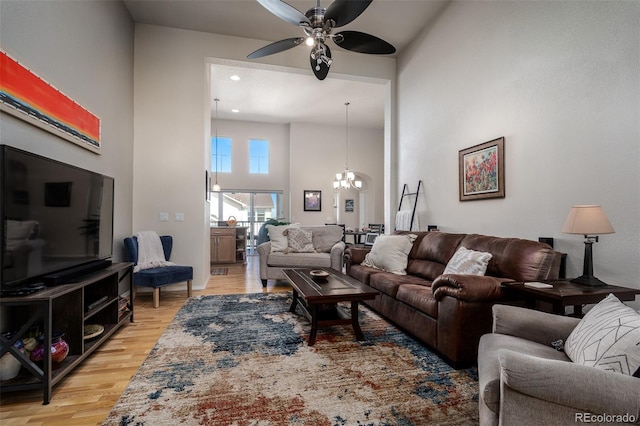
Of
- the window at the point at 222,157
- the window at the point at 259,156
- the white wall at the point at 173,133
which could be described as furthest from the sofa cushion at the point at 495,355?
the window at the point at 222,157

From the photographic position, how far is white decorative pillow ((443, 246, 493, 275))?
2.58 meters

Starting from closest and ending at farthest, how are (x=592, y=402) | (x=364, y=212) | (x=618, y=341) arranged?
1. (x=592, y=402)
2. (x=618, y=341)
3. (x=364, y=212)

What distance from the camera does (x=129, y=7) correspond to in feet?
13.0

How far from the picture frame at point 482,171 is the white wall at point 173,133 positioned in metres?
3.60

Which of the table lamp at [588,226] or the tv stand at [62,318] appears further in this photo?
the table lamp at [588,226]

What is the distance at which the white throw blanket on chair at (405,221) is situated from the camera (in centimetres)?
462

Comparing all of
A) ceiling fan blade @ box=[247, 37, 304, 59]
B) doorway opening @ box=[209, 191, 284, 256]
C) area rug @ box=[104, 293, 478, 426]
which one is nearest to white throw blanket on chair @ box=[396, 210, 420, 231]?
area rug @ box=[104, 293, 478, 426]

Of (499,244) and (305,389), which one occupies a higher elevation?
(499,244)

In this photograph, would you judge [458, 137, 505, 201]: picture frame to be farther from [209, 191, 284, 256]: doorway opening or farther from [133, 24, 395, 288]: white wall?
[209, 191, 284, 256]: doorway opening

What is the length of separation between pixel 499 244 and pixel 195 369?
2666mm

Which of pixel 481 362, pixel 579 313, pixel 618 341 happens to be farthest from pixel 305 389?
pixel 579 313

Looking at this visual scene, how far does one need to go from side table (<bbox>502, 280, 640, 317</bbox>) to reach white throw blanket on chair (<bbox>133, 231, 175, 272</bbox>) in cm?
384

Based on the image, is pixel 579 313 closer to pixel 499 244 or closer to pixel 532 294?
pixel 532 294

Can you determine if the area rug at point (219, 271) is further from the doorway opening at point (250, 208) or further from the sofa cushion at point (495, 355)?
the sofa cushion at point (495, 355)
